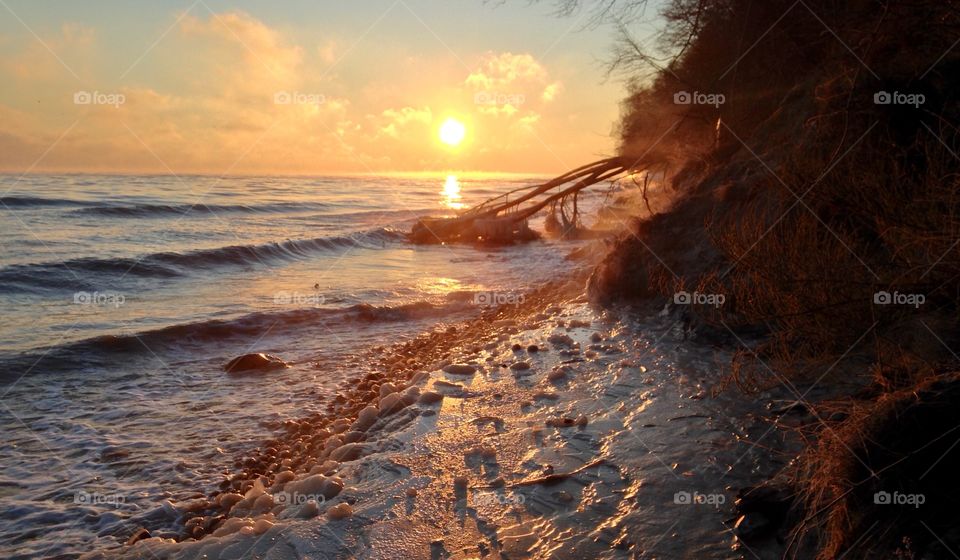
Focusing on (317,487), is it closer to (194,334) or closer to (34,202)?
(194,334)

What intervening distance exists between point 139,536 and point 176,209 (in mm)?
28149

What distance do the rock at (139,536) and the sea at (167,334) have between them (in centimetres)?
14

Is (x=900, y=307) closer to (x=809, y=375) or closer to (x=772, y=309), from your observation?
(x=772, y=309)

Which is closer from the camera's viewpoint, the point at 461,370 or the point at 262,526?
the point at 262,526

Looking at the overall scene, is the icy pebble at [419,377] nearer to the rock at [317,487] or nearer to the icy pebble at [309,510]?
the rock at [317,487]

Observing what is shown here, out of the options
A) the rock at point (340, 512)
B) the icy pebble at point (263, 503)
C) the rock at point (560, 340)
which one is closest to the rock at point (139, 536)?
the icy pebble at point (263, 503)

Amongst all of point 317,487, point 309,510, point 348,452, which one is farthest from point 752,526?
point 348,452

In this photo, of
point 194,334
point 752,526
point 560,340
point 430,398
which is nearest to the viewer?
point 752,526

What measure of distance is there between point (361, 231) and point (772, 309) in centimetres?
2289

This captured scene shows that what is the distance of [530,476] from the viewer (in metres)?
4.29

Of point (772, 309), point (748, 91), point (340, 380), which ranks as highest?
point (748, 91)

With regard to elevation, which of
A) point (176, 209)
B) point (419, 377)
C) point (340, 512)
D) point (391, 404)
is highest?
point (176, 209)

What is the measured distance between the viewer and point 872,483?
2.57 metres

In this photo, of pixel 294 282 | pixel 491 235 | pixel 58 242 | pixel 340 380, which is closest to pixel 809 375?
pixel 340 380
